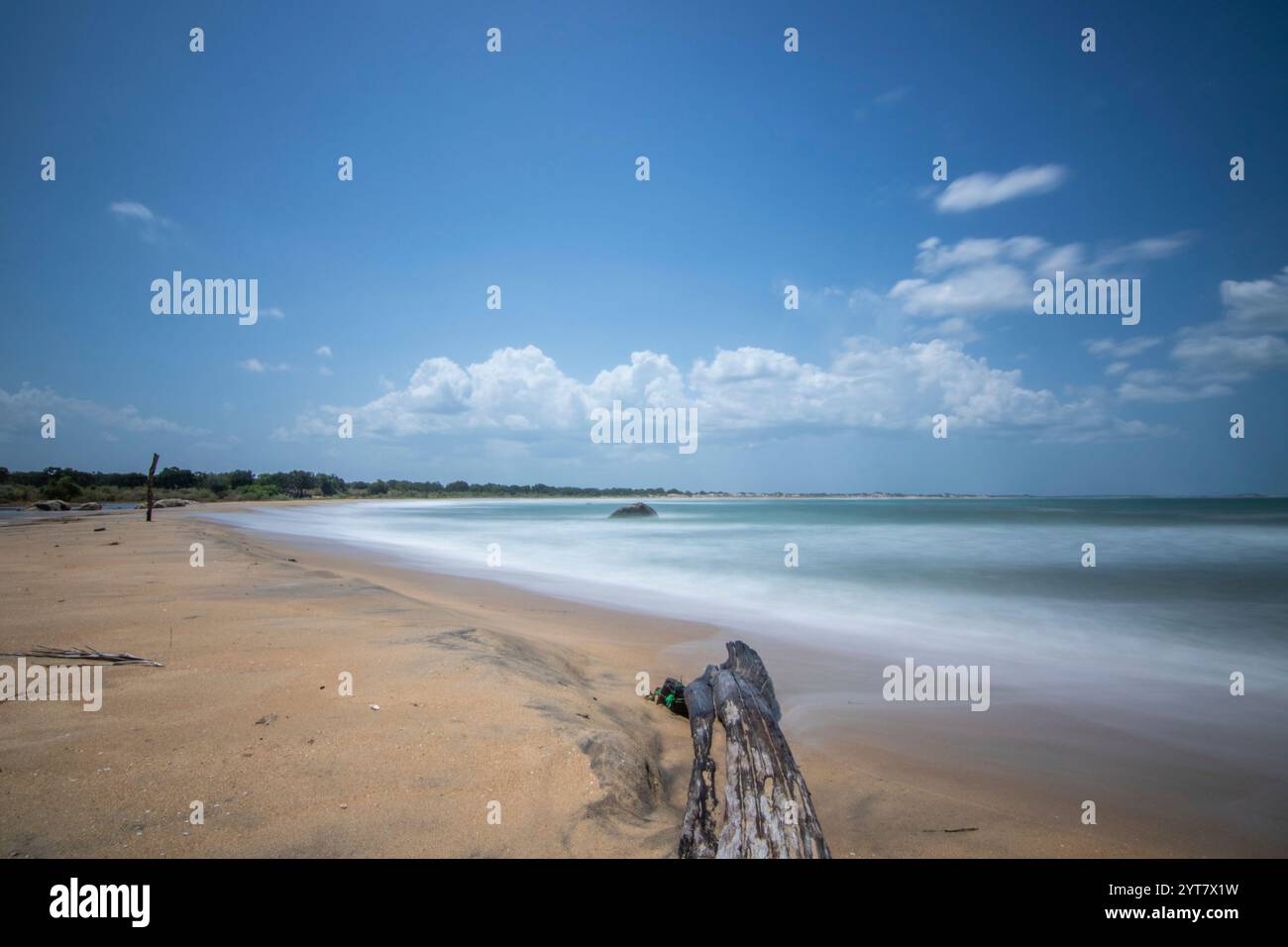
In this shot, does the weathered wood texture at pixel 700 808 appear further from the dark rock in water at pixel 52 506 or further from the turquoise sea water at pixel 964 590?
the dark rock in water at pixel 52 506

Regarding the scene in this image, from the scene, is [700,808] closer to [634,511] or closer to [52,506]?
[52,506]

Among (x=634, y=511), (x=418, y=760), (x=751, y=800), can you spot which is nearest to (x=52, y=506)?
(x=634, y=511)

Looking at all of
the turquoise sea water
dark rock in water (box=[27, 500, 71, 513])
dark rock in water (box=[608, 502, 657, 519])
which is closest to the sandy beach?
the turquoise sea water

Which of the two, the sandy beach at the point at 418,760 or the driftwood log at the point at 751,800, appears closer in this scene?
the driftwood log at the point at 751,800

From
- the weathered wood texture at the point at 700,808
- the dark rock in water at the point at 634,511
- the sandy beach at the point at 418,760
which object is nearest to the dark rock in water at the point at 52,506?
the dark rock in water at the point at 634,511

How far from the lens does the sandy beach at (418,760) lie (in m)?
2.60

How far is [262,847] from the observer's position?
7.96 feet

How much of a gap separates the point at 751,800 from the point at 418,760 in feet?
6.45

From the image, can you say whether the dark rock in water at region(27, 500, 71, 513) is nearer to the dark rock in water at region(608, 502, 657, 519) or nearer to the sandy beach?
the dark rock in water at region(608, 502, 657, 519)

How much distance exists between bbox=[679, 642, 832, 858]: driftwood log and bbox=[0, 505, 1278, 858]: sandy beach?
0.23 metres

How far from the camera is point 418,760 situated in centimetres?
329

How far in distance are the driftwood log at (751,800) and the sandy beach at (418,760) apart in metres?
0.23
